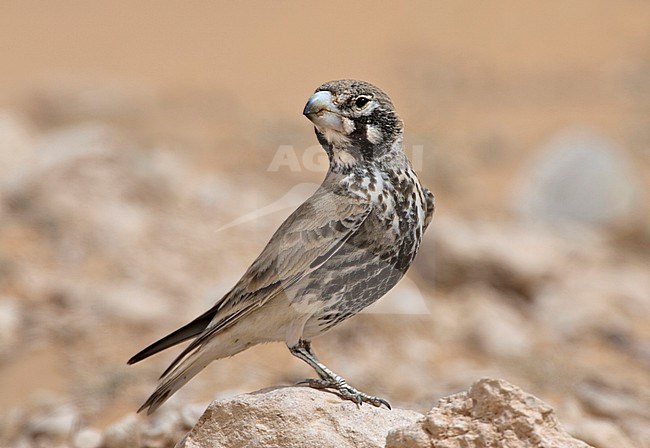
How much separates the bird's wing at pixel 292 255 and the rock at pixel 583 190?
839 centimetres

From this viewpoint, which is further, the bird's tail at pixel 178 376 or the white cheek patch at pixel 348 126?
the bird's tail at pixel 178 376

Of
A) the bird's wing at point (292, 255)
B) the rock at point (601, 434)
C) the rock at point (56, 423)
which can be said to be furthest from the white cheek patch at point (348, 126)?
the rock at point (56, 423)

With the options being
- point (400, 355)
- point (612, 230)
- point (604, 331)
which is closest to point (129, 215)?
point (400, 355)

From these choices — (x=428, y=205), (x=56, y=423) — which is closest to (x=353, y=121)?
(x=428, y=205)

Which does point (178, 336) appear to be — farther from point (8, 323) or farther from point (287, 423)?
point (8, 323)

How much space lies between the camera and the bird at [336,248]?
15.6 ft

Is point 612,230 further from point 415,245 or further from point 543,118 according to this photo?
point 415,245

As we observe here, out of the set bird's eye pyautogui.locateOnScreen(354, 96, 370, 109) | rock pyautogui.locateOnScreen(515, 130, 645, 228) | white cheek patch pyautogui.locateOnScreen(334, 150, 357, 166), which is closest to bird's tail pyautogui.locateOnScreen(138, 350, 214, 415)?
white cheek patch pyautogui.locateOnScreen(334, 150, 357, 166)

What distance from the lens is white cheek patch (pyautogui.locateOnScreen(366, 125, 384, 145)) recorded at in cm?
490

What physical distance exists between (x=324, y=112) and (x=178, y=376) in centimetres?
144

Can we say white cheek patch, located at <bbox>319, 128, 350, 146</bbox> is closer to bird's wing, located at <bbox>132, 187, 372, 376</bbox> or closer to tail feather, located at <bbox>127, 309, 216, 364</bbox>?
bird's wing, located at <bbox>132, 187, 372, 376</bbox>

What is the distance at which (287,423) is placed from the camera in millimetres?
4453

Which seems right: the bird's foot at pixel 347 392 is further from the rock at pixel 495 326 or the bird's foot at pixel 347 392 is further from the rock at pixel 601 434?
the rock at pixel 495 326

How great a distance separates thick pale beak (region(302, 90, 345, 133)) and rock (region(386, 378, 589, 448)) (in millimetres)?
1381
